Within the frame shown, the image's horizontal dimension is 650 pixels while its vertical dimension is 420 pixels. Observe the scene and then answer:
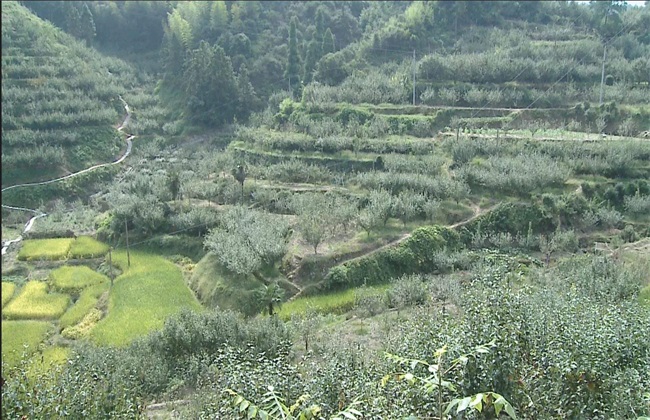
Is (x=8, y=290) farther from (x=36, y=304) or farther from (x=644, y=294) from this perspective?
(x=644, y=294)

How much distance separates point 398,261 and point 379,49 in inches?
1449

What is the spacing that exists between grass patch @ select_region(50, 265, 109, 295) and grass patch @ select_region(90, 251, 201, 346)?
4.40 ft

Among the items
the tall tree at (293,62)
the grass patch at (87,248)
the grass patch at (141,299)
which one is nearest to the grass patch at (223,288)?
the grass patch at (141,299)

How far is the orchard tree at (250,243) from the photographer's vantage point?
84.4ft

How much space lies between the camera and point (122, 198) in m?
34.3

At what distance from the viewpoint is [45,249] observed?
32.2 m

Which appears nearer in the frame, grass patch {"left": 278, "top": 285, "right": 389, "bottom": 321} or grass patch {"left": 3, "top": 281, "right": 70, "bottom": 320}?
grass patch {"left": 278, "top": 285, "right": 389, "bottom": 321}

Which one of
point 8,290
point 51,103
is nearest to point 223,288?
point 8,290

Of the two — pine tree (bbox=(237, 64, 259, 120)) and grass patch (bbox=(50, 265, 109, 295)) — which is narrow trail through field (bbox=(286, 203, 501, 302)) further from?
pine tree (bbox=(237, 64, 259, 120))

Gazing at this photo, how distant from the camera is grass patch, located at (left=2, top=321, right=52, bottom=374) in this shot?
72.8 ft

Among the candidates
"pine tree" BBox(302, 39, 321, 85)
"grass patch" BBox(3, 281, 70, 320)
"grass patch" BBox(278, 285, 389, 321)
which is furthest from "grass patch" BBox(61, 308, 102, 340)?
"pine tree" BBox(302, 39, 321, 85)

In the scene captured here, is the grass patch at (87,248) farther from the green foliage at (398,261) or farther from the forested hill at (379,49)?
the forested hill at (379,49)

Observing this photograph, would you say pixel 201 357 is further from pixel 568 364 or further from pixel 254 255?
pixel 568 364

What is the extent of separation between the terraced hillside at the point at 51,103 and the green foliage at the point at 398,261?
92.3 ft
